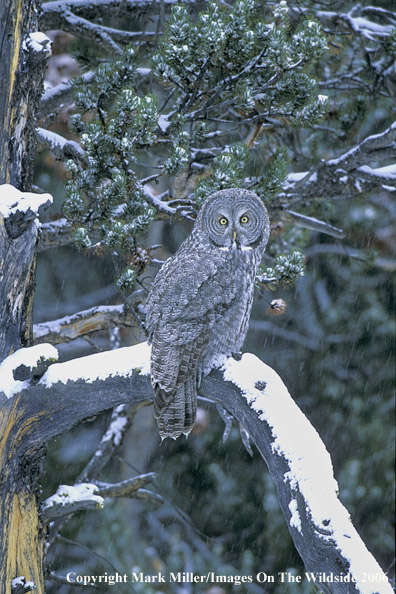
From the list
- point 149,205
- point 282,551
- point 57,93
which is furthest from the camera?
point 282,551

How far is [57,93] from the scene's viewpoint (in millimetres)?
4211

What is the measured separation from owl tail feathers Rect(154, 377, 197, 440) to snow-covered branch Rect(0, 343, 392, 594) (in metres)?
0.06

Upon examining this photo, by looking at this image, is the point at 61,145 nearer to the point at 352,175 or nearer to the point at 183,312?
the point at 183,312

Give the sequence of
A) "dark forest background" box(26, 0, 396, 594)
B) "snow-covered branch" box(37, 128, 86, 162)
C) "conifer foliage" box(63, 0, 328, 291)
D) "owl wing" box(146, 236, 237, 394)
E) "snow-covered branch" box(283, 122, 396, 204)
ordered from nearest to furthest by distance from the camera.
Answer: "owl wing" box(146, 236, 237, 394) < "conifer foliage" box(63, 0, 328, 291) < "snow-covered branch" box(37, 128, 86, 162) < "snow-covered branch" box(283, 122, 396, 204) < "dark forest background" box(26, 0, 396, 594)

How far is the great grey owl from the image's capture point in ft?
9.45

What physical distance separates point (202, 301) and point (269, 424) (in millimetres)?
669

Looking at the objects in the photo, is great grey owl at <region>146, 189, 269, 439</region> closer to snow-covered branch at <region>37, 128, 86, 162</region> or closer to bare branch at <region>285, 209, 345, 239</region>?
snow-covered branch at <region>37, 128, 86, 162</region>

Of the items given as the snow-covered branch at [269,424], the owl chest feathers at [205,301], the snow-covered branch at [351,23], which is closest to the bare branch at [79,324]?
the owl chest feathers at [205,301]

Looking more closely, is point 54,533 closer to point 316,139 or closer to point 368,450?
point 368,450

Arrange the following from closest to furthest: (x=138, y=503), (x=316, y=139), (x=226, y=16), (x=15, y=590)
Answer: (x=15, y=590) → (x=226, y=16) → (x=316, y=139) → (x=138, y=503)

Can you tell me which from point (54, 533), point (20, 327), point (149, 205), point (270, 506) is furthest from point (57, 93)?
point (270, 506)

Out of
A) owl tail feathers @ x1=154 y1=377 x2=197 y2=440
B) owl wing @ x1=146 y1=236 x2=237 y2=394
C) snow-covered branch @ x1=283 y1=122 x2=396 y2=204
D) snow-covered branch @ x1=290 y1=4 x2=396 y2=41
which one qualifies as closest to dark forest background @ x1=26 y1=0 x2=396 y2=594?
snow-covered branch @ x1=290 y1=4 x2=396 y2=41

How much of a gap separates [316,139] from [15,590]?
3.36m

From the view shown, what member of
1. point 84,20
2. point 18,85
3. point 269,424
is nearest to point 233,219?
point 269,424
